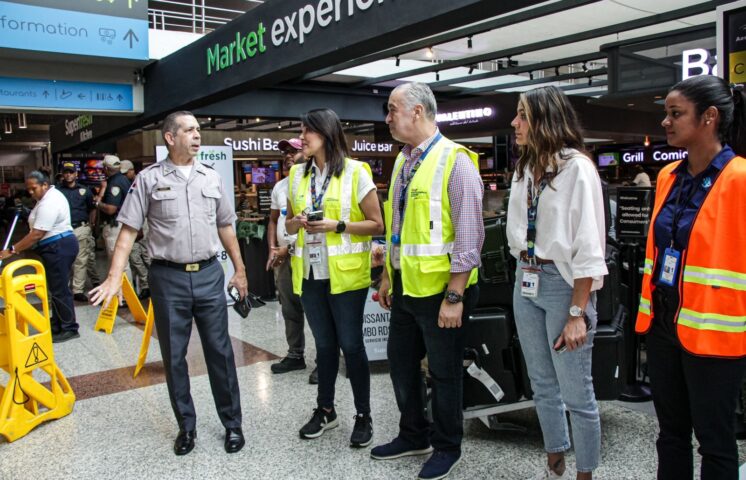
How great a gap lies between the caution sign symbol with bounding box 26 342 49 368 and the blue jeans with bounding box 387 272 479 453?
6.90ft

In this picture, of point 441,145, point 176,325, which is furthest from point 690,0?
point 176,325

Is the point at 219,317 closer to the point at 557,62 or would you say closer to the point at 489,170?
the point at 557,62

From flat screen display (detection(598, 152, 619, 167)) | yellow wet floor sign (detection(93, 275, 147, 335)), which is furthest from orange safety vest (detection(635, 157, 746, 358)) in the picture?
flat screen display (detection(598, 152, 619, 167))

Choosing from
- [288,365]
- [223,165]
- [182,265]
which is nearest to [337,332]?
[182,265]

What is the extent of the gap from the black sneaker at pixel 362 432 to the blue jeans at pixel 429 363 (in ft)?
0.74

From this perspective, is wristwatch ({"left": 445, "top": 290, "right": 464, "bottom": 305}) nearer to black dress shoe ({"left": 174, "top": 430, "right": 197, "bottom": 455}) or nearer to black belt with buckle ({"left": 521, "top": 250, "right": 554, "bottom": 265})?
black belt with buckle ({"left": 521, "top": 250, "right": 554, "bottom": 265})

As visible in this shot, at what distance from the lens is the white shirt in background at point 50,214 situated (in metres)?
5.43

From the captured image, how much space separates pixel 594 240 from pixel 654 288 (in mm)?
235

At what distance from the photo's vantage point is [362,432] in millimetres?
2977

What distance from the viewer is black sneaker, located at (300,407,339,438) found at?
3082 mm

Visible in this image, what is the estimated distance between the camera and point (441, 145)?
8.06 feet

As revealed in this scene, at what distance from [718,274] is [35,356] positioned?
3.38m

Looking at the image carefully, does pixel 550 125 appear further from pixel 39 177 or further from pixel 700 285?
pixel 39 177

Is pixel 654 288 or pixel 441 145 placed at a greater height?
pixel 441 145
